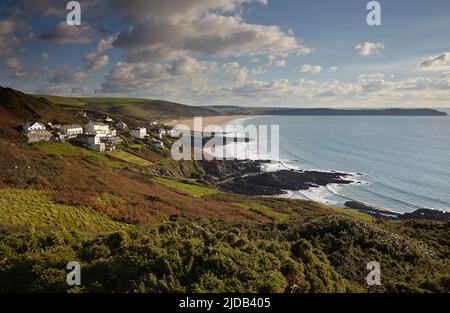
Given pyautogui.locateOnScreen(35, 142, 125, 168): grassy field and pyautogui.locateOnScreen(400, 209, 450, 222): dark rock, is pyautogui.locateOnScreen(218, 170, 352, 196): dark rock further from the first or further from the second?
pyautogui.locateOnScreen(35, 142, 125, 168): grassy field

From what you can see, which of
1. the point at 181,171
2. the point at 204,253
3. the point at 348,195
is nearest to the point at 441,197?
the point at 348,195

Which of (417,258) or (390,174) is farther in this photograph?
(390,174)

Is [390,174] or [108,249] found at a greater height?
[108,249]

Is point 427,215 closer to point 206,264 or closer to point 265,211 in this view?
point 265,211

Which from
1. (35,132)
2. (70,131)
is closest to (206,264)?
(35,132)

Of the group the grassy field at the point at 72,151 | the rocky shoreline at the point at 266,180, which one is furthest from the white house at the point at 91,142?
the rocky shoreline at the point at 266,180
